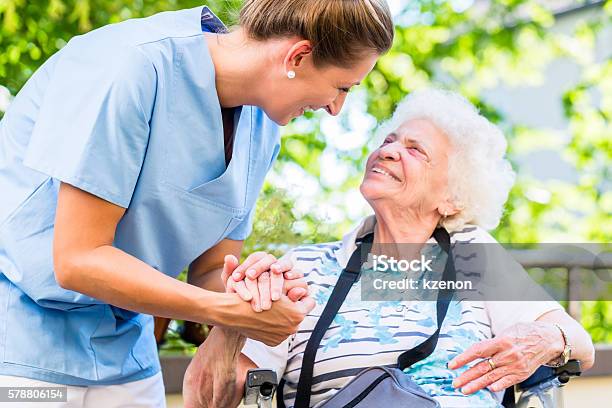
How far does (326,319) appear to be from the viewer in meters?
2.33

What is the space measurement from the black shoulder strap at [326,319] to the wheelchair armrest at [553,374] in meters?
0.56

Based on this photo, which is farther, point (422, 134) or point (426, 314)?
point (422, 134)

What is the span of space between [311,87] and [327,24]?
0.14 m

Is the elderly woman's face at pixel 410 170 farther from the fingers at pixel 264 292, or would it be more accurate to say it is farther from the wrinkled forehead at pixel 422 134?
the fingers at pixel 264 292

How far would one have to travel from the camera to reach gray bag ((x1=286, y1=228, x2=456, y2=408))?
201cm

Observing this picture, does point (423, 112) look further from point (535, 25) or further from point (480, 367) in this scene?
point (535, 25)

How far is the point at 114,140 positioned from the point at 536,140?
13.3 feet

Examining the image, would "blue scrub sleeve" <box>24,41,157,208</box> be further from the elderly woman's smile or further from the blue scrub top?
the elderly woman's smile

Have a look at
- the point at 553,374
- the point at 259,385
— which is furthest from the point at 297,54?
the point at 553,374

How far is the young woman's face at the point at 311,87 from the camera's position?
1.72 m

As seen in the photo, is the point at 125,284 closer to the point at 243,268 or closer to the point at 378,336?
the point at 243,268

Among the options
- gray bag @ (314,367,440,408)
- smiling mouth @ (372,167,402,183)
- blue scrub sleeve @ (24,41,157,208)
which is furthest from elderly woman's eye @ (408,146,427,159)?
blue scrub sleeve @ (24,41,157,208)

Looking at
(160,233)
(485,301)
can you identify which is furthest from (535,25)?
(160,233)

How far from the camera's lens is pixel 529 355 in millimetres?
2223
